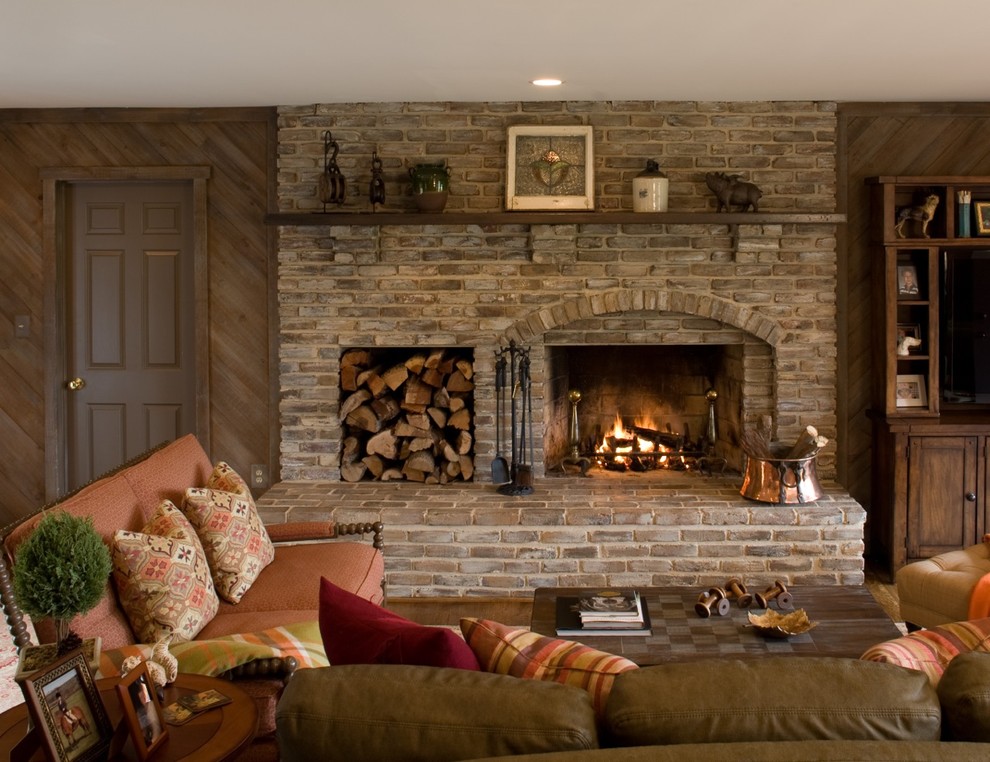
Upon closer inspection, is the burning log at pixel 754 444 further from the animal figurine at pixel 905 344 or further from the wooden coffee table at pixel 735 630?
the wooden coffee table at pixel 735 630

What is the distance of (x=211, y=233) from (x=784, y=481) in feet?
10.2

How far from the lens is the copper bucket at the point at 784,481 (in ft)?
15.9

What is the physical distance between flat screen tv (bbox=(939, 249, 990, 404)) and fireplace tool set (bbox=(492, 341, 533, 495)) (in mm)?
2126

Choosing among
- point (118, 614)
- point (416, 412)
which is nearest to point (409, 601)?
point (416, 412)

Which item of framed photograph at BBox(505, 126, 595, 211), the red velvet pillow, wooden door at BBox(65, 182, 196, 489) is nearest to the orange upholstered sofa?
the red velvet pillow

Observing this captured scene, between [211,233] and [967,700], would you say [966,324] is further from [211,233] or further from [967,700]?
[967,700]

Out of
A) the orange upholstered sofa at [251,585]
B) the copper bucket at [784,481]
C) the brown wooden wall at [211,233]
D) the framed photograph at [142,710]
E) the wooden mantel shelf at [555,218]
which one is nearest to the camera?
the framed photograph at [142,710]

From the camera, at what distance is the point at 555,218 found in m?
5.03

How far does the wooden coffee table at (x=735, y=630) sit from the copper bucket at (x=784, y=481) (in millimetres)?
1286

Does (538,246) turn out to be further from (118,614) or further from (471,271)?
(118,614)

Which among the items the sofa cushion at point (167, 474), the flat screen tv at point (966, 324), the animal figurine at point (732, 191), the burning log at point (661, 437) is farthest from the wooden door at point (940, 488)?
the sofa cushion at point (167, 474)

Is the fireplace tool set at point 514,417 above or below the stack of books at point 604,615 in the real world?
above

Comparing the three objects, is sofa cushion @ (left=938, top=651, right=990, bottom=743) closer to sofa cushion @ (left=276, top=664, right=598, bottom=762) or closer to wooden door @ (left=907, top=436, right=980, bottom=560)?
sofa cushion @ (left=276, top=664, right=598, bottom=762)

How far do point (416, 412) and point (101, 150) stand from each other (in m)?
2.12
